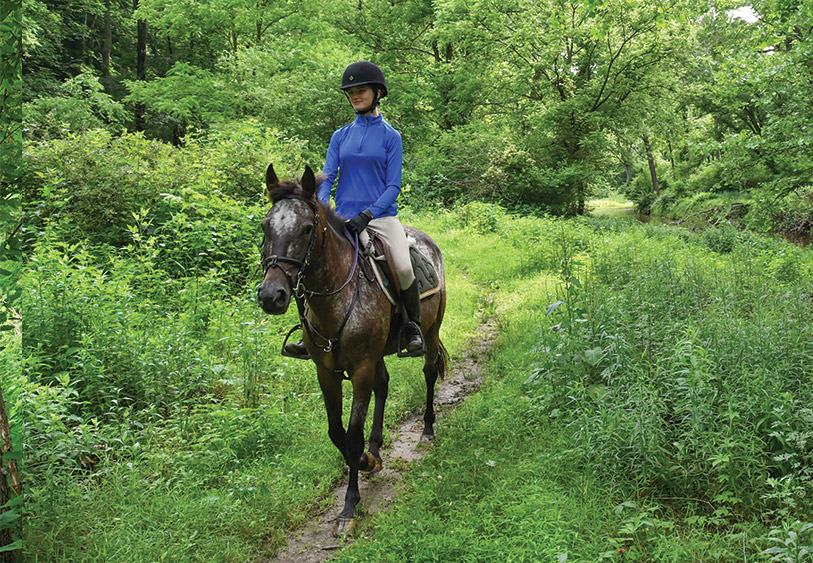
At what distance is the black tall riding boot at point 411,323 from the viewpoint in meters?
4.58

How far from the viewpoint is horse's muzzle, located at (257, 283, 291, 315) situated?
Answer: 2959 millimetres

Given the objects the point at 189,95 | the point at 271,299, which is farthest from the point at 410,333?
the point at 189,95

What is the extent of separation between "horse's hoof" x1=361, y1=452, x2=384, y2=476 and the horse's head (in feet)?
6.07

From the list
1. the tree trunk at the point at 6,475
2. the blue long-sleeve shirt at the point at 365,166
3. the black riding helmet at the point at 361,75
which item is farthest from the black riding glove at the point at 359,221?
the tree trunk at the point at 6,475

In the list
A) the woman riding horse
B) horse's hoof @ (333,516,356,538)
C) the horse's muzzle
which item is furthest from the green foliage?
horse's hoof @ (333,516,356,538)

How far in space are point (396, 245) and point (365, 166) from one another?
81 centimetres

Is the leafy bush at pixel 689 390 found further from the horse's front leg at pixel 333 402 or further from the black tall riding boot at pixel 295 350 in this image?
the black tall riding boot at pixel 295 350

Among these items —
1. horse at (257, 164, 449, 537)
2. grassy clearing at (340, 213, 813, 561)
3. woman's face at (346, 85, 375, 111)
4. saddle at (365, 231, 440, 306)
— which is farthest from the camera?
saddle at (365, 231, 440, 306)

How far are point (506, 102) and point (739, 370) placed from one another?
875 inches

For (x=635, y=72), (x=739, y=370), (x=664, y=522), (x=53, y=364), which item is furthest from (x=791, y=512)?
(x=635, y=72)

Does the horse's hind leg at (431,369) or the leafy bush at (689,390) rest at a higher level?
the leafy bush at (689,390)

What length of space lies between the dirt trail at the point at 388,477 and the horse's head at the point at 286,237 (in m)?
1.92

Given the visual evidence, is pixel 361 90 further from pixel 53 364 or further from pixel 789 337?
pixel 789 337

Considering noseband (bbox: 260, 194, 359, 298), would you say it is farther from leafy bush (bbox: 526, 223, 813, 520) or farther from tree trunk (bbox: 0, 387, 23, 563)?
leafy bush (bbox: 526, 223, 813, 520)
